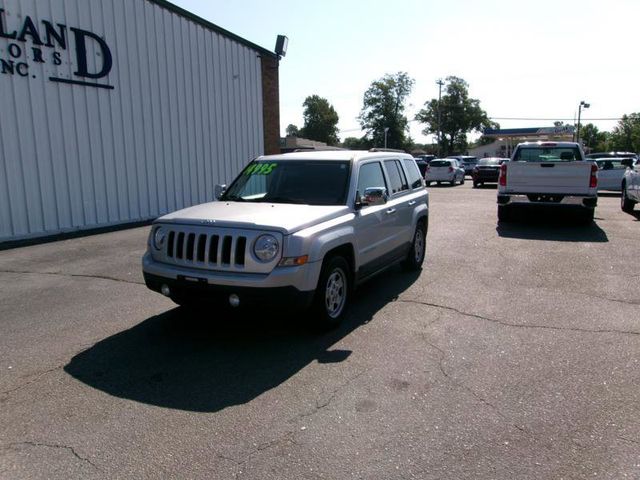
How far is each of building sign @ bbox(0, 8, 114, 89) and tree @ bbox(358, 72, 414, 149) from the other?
89.8m

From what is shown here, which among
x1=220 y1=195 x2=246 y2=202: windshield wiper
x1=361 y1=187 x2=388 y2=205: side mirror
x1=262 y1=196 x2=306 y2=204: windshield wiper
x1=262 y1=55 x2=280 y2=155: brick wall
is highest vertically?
x1=262 y1=55 x2=280 y2=155: brick wall

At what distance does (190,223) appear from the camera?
16.1 ft

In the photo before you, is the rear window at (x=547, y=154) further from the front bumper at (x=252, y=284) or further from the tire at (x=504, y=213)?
the front bumper at (x=252, y=284)

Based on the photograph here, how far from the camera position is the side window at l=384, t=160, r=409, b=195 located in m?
6.85

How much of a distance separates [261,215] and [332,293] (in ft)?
3.43

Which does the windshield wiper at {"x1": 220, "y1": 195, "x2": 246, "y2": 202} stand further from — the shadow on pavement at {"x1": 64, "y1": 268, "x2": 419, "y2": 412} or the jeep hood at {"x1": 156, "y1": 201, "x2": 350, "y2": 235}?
the shadow on pavement at {"x1": 64, "y1": 268, "x2": 419, "y2": 412}

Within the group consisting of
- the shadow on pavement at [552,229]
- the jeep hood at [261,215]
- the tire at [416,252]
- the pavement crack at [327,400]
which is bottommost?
the shadow on pavement at [552,229]

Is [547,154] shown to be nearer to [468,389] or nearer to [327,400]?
[468,389]

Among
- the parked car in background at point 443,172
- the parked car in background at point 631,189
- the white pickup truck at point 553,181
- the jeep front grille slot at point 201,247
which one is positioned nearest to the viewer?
the jeep front grille slot at point 201,247

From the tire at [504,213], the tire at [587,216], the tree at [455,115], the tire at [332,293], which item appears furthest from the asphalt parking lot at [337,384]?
the tree at [455,115]

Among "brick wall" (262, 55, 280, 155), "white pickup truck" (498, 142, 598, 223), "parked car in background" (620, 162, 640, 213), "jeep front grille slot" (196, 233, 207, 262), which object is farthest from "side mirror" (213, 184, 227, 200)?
"brick wall" (262, 55, 280, 155)

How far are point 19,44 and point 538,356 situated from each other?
11382 mm

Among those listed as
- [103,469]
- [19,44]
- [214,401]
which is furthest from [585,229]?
[19,44]

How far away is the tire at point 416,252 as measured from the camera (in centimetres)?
762
